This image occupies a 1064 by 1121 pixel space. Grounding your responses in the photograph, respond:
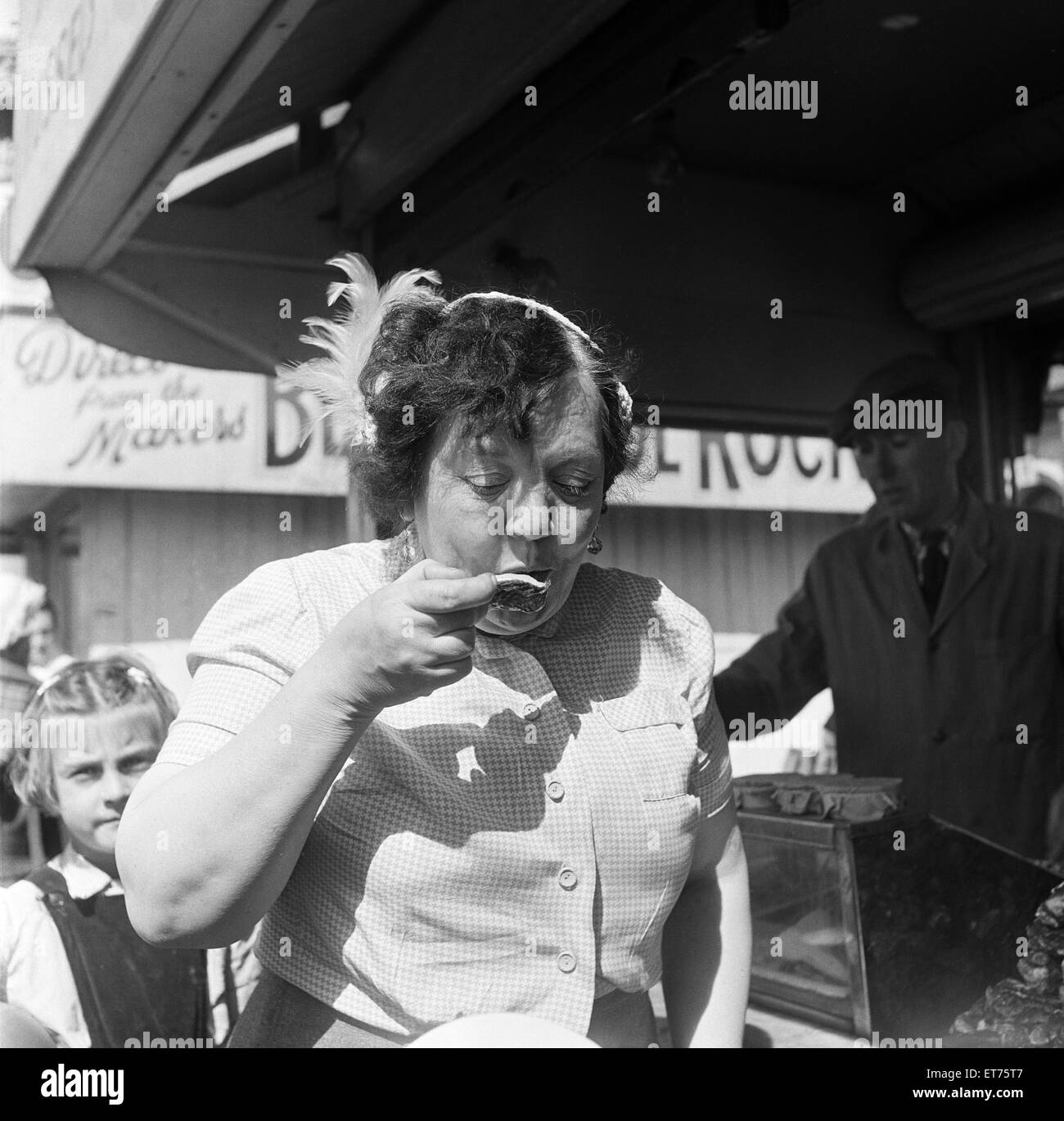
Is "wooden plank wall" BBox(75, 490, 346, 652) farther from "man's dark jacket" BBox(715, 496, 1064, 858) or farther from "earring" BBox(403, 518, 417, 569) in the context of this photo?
"earring" BBox(403, 518, 417, 569)

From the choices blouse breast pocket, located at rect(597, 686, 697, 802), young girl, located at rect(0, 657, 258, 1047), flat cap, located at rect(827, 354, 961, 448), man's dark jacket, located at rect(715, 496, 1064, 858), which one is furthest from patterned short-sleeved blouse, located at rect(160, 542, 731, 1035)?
flat cap, located at rect(827, 354, 961, 448)

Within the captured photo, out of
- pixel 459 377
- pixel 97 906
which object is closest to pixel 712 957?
pixel 459 377

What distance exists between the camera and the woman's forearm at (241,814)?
1.01 m

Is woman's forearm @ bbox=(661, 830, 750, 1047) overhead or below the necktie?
below

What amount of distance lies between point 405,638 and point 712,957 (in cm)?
59

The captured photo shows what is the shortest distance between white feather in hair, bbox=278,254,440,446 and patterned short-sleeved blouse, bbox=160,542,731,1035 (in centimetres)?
21

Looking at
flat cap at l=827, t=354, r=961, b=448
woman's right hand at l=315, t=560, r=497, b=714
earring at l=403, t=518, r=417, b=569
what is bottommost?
woman's right hand at l=315, t=560, r=497, b=714

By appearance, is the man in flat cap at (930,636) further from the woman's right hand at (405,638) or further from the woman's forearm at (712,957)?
the woman's right hand at (405,638)

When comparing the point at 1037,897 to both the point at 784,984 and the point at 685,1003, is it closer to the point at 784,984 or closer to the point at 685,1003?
the point at 784,984

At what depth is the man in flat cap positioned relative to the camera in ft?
8.42

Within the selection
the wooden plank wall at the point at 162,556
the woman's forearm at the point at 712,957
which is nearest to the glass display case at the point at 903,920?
the woman's forearm at the point at 712,957
